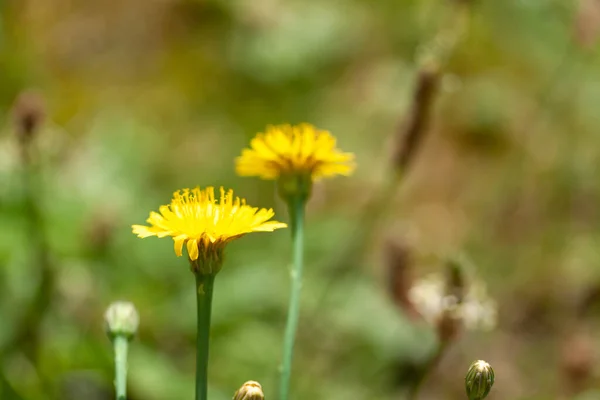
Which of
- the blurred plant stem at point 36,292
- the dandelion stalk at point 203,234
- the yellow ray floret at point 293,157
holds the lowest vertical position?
the blurred plant stem at point 36,292

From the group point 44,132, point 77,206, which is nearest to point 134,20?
point 77,206

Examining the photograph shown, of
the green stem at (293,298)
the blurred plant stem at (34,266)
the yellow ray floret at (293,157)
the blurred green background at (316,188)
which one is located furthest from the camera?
the blurred green background at (316,188)

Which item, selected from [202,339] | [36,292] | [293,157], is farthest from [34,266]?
[202,339]

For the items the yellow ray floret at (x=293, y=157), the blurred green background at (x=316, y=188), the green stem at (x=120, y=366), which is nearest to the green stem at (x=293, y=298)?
the yellow ray floret at (x=293, y=157)

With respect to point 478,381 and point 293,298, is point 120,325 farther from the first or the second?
point 478,381

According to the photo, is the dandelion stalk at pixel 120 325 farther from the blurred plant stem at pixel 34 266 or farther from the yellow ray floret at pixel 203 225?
the blurred plant stem at pixel 34 266
